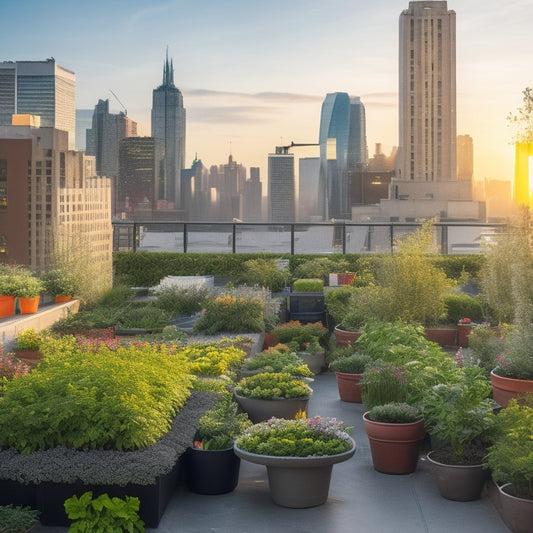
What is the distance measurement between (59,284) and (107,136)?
80933mm

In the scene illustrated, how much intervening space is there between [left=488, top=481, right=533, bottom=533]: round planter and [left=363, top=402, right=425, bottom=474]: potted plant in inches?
47.1

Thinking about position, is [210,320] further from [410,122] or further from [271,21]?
[410,122]

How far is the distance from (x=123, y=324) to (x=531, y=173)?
5.98 m

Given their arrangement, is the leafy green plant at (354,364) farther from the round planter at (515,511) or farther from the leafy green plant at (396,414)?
the round planter at (515,511)

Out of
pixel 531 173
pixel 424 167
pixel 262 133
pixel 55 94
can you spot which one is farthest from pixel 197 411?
pixel 424 167

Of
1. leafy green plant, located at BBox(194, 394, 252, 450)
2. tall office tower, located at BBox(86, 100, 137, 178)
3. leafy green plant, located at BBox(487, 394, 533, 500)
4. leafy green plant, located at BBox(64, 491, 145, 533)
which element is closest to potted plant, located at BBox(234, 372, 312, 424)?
leafy green plant, located at BBox(194, 394, 252, 450)

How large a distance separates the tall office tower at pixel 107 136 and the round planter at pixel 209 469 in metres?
77.2

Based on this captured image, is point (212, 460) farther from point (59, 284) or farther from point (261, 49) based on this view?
point (261, 49)

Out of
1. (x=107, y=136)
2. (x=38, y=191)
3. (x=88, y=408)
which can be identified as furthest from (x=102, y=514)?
(x=107, y=136)

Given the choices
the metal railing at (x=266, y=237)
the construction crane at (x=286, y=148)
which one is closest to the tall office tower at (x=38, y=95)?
the construction crane at (x=286, y=148)

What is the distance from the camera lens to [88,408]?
17.4 feet

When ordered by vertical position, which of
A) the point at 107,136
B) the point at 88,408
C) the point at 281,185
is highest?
the point at 107,136

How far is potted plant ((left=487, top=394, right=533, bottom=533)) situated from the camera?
16.0 ft

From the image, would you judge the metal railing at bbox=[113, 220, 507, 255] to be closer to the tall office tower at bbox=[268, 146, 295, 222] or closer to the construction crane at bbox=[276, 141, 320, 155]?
the construction crane at bbox=[276, 141, 320, 155]
